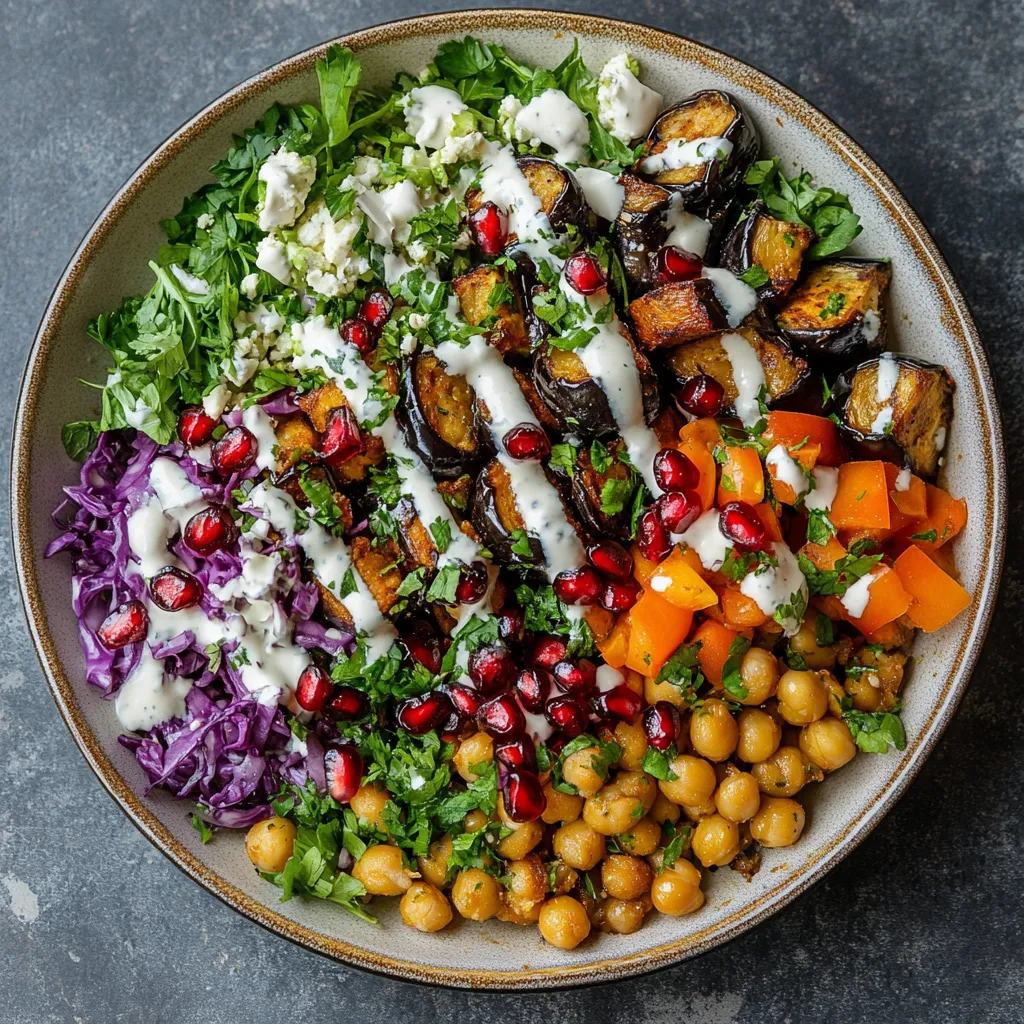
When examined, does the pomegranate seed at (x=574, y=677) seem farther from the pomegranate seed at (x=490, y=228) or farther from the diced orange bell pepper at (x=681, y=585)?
the pomegranate seed at (x=490, y=228)

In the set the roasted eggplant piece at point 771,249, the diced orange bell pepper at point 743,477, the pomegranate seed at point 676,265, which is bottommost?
the diced orange bell pepper at point 743,477

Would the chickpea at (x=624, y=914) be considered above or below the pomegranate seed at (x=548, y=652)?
below

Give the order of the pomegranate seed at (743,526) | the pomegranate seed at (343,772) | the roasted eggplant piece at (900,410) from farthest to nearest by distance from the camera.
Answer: the pomegranate seed at (343,772) < the roasted eggplant piece at (900,410) < the pomegranate seed at (743,526)

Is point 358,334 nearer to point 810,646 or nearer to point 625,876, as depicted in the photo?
point 810,646

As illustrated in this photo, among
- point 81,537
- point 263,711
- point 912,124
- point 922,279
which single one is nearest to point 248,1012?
point 263,711

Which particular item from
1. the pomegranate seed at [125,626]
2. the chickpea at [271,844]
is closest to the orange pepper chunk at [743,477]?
the chickpea at [271,844]

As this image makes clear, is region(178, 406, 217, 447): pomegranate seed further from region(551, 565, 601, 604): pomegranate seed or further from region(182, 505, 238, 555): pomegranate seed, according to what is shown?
region(551, 565, 601, 604): pomegranate seed

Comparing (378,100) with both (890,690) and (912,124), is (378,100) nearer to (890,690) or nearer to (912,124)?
(912,124)
